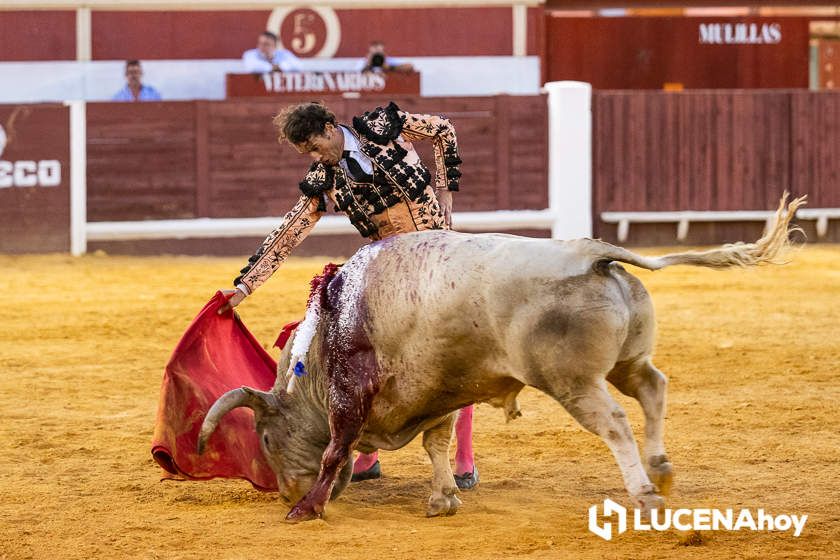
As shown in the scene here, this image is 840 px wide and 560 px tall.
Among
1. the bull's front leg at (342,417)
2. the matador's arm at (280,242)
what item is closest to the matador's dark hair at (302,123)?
the matador's arm at (280,242)

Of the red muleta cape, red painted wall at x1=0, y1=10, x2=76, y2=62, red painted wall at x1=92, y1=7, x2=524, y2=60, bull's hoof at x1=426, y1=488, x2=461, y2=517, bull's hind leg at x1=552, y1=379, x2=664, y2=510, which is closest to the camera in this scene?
bull's hind leg at x1=552, y1=379, x2=664, y2=510

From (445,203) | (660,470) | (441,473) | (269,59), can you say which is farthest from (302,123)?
(269,59)

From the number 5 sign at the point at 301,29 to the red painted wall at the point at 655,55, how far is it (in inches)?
129

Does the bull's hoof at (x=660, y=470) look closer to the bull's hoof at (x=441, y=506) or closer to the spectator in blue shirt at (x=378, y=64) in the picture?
the bull's hoof at (x=441, y=506)

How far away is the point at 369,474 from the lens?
16.6ft

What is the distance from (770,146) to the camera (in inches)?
551

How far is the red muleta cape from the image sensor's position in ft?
15.8

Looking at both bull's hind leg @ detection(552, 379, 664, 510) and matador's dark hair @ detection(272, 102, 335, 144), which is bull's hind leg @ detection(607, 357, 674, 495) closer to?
bull's hind leg @ detection(552, 379, 664, 510)

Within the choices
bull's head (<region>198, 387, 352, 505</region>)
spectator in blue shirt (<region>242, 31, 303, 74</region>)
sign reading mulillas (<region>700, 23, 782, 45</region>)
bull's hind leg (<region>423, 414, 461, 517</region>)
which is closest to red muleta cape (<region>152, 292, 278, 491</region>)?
bull's head (<region>198, 387, 352, 505</region>)

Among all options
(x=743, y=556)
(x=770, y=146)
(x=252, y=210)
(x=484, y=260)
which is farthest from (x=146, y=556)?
(x=770, y=146)

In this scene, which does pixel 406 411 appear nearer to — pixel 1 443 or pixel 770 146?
pixel 1 443

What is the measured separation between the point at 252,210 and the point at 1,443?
7627mm

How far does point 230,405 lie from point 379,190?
86 cm

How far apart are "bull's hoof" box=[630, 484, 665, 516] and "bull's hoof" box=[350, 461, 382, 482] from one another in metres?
1.32
